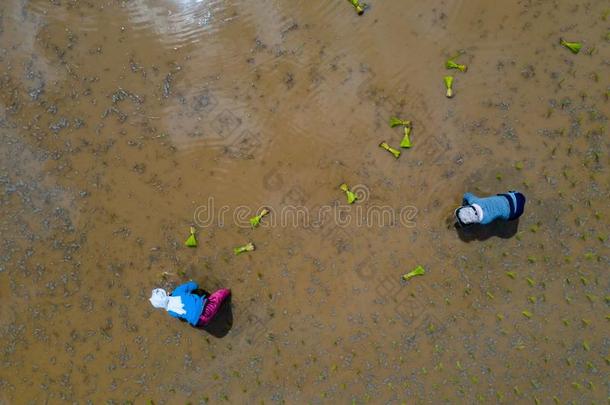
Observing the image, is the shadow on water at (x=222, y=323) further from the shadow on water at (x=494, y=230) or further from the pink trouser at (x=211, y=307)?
the shadow on water at (x=494, y=230)

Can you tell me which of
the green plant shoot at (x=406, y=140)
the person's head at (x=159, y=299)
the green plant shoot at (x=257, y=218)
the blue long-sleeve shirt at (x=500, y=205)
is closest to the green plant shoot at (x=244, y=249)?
the green plant shoot at (x=257, y=218)

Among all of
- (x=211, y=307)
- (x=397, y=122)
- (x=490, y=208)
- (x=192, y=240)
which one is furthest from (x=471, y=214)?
(x=192, y=240)

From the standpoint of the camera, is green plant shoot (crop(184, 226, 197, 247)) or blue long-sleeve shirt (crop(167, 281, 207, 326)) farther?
green plant shoot (crop(184, 226, 197, 247))

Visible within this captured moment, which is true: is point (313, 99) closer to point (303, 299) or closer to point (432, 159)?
point (432, 159)

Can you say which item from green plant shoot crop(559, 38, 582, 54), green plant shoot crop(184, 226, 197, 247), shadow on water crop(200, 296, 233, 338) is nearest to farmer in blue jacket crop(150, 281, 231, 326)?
shadow on water crop(200, 296, 233, 338)

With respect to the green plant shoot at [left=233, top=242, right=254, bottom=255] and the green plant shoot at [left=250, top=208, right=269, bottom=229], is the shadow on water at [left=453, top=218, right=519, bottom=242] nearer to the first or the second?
the green plant shoot at [left=250, top=208, right=269, bottom=229]

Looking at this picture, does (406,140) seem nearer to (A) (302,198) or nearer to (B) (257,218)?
(A) (302,198)

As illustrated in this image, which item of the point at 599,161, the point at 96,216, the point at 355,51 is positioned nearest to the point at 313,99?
the point at 355,51
